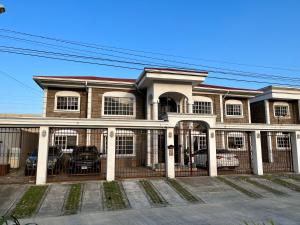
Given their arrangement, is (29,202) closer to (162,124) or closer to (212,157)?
(162,124)

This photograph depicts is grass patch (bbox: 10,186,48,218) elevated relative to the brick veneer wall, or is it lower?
lower

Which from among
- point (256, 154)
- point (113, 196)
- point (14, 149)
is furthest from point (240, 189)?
point (14, 149)

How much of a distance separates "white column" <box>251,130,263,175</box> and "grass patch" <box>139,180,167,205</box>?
661 centimetres

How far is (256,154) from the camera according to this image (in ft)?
46.0

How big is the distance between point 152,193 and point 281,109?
1787 cm

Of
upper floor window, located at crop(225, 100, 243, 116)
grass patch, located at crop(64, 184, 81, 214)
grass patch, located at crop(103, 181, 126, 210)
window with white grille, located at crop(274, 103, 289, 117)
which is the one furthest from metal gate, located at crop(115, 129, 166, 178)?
window with white grille, located at crop(274, 103, 289, 117)

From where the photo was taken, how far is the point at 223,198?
9.52 m

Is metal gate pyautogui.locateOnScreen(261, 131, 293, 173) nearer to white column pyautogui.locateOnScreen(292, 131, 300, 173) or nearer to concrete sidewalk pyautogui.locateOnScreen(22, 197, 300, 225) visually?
white column pyautogui.locateOnScreen(292, 131, 300, 173)

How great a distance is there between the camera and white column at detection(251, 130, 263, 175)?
13961mm

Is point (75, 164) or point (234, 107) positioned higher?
point (234, 107)

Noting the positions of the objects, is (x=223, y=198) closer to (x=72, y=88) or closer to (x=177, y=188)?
(x=177, y=188)

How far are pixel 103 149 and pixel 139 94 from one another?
194 inches

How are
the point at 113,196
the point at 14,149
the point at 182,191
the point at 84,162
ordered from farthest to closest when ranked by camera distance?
the point at 14,149
the point at 84,162
the point at 182,191
the point at 113,196

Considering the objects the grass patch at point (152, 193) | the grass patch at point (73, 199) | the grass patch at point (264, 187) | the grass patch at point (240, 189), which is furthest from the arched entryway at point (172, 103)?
the grass patch at point (73, 199)
